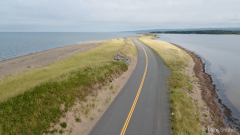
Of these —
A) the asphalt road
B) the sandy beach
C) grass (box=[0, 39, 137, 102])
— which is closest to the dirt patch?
the asphalt road

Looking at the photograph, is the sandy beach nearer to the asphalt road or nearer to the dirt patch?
the dirt patch

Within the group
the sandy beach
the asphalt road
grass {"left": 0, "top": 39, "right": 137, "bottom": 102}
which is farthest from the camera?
the sandy beach

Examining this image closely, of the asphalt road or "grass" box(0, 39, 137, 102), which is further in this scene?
"grass" box(0, 39, 137, 102)

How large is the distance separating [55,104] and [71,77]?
A: 5396 millimetres

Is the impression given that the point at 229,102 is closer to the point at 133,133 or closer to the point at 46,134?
the point at 133,133

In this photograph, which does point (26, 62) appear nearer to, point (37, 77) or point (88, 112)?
point (37, 77)

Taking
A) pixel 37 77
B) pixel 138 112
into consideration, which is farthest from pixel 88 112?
pixel 37 77

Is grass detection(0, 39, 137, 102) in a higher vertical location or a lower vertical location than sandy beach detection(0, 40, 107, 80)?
higher

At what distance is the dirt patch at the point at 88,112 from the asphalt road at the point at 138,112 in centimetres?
64

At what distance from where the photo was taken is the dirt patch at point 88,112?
33.1ft

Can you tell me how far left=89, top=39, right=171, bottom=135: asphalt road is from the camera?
32.9 ft

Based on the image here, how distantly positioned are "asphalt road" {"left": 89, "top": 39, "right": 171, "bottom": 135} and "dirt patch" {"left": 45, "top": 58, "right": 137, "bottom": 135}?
64 centimetres

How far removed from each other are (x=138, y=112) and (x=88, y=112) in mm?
5212

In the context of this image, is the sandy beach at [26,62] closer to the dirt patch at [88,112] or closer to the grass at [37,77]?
the grass at [37,77]
